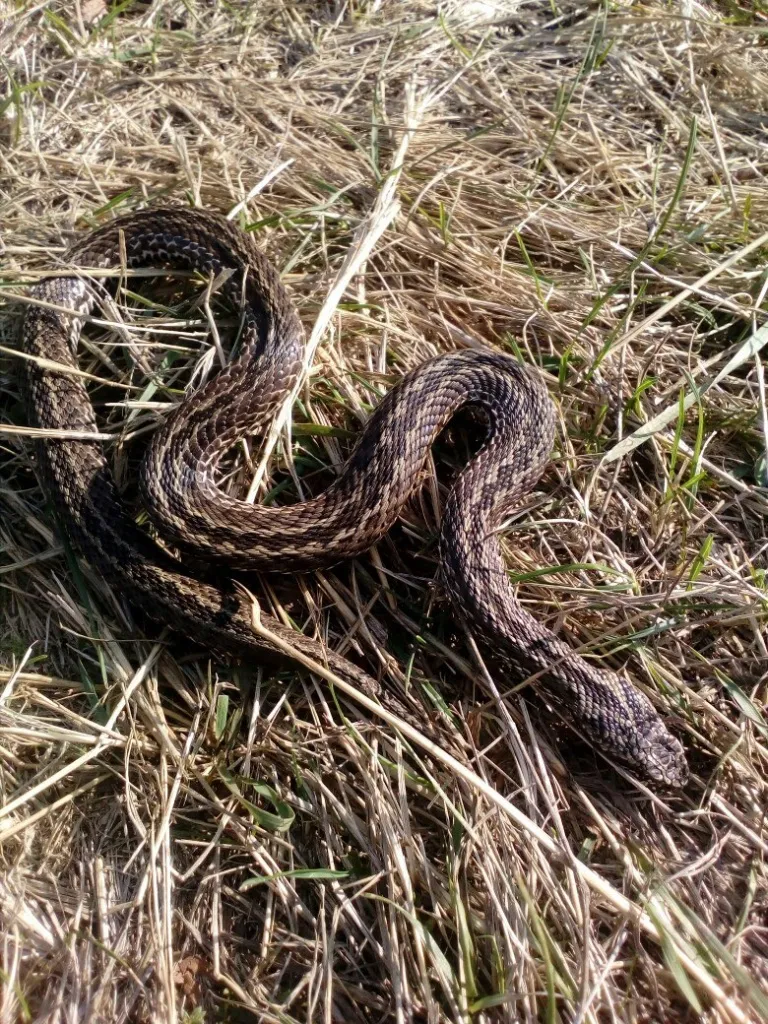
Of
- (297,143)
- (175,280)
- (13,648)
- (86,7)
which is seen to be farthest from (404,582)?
(86,7)

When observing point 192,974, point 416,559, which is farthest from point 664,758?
point 192,974

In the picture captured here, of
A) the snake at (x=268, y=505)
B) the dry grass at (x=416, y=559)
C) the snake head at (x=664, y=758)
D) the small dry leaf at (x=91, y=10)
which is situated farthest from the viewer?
the small dry leaf at (x=91, y=10)

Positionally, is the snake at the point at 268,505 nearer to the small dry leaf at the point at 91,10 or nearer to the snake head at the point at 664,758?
the snake head at the point at 664,758

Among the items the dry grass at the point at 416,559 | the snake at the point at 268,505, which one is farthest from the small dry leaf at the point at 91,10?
the snake at the point at 268,505

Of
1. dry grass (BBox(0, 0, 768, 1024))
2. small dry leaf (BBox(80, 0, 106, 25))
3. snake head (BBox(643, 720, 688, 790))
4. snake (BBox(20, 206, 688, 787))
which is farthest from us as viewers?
small dry leaf (BBox(80, 0, 106, 25))

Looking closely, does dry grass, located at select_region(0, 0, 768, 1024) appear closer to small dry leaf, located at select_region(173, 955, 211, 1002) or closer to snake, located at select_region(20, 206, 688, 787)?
small dry leaf, located at select_region(173, 955, 211, 1002)

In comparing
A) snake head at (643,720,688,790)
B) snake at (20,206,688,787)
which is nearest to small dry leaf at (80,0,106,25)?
snake at (20,206,688,787)

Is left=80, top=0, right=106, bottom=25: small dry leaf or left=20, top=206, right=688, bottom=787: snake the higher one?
left=80, top=0, right=106, bottom=25: small dry leaf
